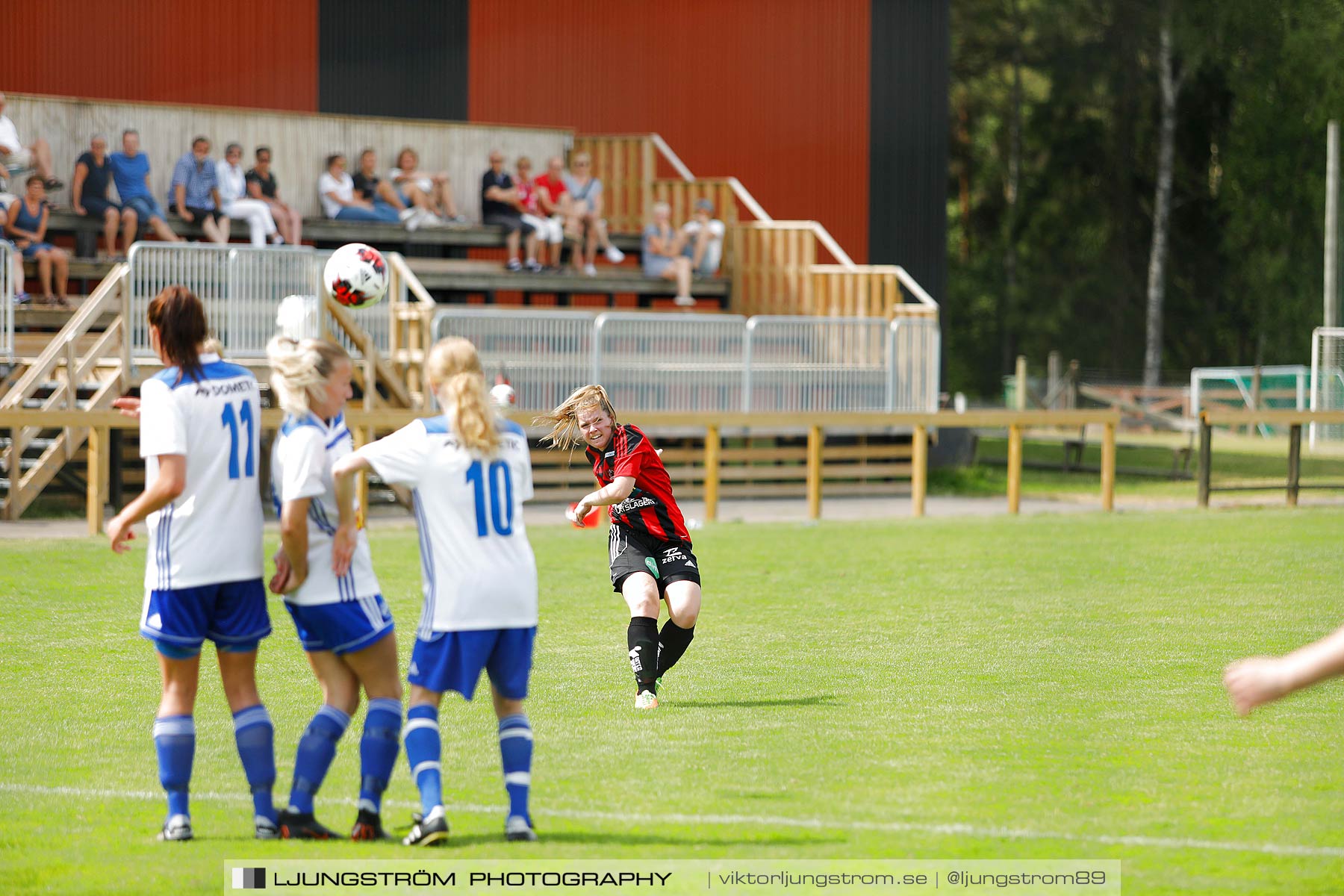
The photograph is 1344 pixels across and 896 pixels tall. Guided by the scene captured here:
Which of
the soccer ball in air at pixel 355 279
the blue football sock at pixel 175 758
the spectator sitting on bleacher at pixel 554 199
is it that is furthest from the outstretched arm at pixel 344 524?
the spectator sitting on bleacher at pixel 554 199

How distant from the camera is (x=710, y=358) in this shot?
22344 millimetres

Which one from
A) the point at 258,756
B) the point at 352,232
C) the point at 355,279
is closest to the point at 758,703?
the point at 258,756

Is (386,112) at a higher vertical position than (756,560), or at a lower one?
higher

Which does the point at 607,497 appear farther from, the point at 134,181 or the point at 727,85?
the point at 727,85

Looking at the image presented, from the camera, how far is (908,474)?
24.1m

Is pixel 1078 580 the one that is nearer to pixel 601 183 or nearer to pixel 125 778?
pixel 125 778

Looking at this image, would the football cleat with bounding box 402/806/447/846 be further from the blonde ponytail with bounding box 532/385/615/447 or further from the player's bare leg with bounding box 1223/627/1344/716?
the blonde ponytail with bounding box 532/385/615/447

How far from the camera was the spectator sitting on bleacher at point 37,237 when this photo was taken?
64.6ft

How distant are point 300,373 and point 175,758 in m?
1.43

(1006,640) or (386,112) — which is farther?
(386,112)

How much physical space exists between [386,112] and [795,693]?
19152 mm

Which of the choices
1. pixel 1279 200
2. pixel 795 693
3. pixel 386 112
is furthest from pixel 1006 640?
pixel 1279 200

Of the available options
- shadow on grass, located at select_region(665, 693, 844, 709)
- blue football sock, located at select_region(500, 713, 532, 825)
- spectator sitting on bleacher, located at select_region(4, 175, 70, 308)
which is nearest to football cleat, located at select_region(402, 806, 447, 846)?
blue football sock, located at select_region(500, 713, 532, 825)

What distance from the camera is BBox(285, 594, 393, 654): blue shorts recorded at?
19.2 feet
